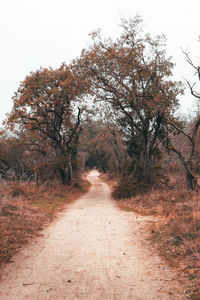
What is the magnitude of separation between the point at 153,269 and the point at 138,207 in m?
8.08

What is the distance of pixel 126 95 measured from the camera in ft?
60.2

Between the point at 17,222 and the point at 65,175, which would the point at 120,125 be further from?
the point at 17,222

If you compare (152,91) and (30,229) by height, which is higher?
(152,91)

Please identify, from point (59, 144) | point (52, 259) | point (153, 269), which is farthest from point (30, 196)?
point (153, 269)

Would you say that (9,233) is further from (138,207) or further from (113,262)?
(138,207)

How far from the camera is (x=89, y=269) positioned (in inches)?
218

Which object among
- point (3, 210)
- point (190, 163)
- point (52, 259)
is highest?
point (190, 163)

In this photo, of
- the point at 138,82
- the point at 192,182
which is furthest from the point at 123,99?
the point at 192,182

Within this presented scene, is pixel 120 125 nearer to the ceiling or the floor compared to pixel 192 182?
nearer to the ceiling

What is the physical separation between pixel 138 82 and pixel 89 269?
14.4m

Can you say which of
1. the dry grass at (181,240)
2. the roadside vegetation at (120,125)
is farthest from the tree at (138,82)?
the dry grass at (181,240)

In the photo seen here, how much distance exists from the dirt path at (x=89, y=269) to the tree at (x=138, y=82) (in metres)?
9.19

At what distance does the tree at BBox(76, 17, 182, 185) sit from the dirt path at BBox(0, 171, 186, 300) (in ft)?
30.2

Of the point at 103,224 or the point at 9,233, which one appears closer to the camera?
the point at 9,233
